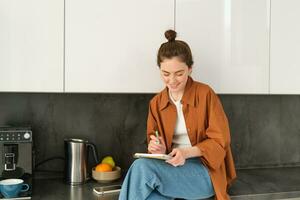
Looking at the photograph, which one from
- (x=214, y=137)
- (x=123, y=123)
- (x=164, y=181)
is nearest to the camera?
(x=164, y=181)

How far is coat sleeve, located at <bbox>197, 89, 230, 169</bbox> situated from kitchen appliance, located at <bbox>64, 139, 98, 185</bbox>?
61 centimetres

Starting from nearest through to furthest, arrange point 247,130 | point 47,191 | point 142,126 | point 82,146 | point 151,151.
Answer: point 151,151 → point 47,191 → point 82,146 → point 142,126 → point 247,130

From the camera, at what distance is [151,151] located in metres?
1.62

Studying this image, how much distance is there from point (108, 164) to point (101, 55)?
569 mm

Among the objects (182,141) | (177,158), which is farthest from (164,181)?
(182,141)

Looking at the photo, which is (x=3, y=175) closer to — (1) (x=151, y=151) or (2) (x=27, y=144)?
(2) (x=27, y=144)

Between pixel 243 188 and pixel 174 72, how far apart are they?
2.17 feet

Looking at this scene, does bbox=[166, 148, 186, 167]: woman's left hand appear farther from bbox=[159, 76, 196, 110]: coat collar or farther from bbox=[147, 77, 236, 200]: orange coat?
bbox=[159, 76, 196, 110]: coat collar

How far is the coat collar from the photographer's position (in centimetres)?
166

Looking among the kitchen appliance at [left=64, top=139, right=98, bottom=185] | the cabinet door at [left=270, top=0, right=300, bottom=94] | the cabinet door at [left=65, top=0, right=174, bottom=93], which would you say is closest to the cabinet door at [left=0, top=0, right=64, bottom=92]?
the cabinet door at [left=65, top=0, right=174, bottom=93]

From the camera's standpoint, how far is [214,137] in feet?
5.24

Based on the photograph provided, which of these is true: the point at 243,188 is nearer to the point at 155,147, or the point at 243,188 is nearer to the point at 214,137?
the point at 214,137

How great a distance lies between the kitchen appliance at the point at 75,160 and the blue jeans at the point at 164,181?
0.45 meters

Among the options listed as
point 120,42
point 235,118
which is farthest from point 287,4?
point 120,42
